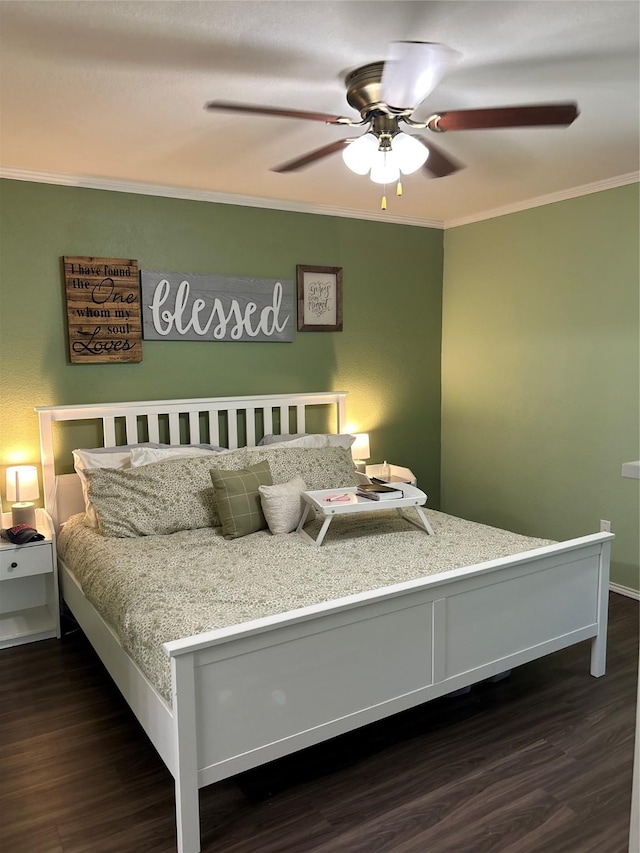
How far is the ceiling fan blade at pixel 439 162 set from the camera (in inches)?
99.2

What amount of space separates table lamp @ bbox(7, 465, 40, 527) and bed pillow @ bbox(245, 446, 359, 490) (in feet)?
3.78

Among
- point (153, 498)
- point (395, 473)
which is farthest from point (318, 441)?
point (153, 498)

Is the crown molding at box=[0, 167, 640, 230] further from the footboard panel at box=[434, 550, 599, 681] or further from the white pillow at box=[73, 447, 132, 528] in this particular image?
the footboard panel at box=[434, 550, 599, 681]

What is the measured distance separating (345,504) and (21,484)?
5.68 feet

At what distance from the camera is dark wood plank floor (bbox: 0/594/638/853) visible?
205 centimetres

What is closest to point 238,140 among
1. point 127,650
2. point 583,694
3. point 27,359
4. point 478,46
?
point 478,46

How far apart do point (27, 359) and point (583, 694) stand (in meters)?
3.28

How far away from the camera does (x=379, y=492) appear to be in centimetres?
331

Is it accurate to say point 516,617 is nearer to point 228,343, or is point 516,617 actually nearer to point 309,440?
point 309,440

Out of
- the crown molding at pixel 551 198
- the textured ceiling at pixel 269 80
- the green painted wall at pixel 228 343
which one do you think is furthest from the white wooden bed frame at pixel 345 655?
the crown molding at pixel 551 198

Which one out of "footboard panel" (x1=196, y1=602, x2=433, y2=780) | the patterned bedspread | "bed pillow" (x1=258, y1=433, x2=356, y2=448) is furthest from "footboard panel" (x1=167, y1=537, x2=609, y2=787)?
"bed pillow" (x1=258, y1=433, x2=356, y2=448)

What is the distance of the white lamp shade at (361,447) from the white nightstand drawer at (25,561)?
208cm

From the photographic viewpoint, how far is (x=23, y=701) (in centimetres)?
287

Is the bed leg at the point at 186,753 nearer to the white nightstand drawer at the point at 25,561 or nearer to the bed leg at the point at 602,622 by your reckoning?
the white nightstand drawer at the point at 25,561
